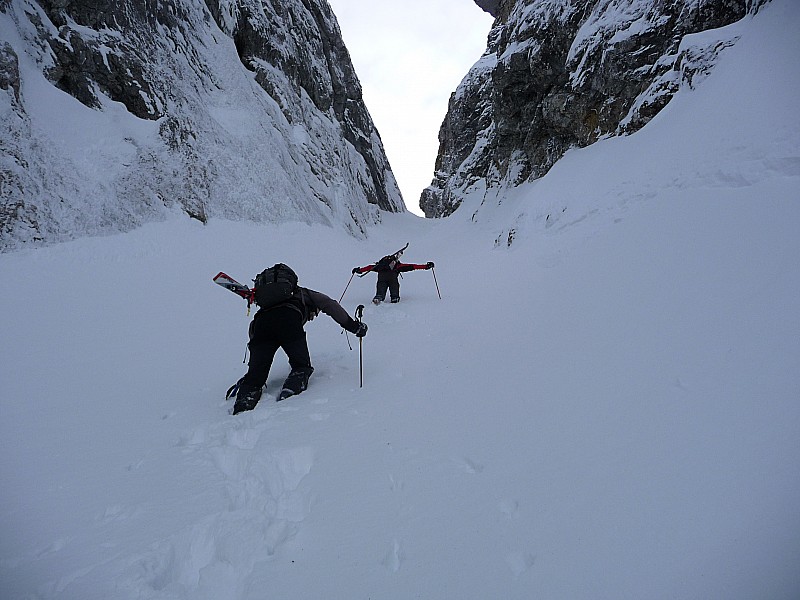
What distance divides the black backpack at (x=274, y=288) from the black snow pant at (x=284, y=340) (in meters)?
0.11

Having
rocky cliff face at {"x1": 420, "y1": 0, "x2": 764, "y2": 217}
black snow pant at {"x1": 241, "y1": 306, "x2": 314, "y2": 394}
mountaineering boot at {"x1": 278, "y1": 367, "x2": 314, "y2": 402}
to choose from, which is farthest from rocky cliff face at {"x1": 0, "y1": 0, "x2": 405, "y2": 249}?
rocky cliff face at {"x1": 420, "y1": 0, "x2": 764, "y2": 217}

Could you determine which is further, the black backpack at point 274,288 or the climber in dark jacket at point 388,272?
the climber in dark jacket at point 388,272

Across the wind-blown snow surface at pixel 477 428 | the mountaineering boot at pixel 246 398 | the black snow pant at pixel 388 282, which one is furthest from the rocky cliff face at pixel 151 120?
the mountaineering boot at pixel 246 398

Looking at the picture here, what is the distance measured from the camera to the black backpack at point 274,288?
5086 mm

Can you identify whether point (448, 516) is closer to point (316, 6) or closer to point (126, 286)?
point (126, 286)

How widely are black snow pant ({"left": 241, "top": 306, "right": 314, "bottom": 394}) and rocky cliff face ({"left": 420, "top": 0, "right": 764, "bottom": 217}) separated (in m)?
11.1

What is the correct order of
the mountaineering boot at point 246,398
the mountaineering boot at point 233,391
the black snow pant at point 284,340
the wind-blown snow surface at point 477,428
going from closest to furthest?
the wind-blown snow surface at point 477,428
the mountaineering boot at point 246,398
the mountaineering boot at point 233,391
the black snow pant at point 284,340

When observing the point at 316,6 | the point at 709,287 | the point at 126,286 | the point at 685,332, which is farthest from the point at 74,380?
the point at 316,6

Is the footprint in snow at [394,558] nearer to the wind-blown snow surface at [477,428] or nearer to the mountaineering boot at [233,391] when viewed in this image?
the wind-blown snow surface at [477,428]

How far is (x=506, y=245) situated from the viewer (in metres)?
14.2

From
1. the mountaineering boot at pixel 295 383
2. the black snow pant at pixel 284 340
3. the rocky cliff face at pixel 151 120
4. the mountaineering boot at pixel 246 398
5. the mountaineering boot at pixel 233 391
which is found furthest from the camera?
the rocky cliff face at pixel 151 120

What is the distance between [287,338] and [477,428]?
2.73 meters

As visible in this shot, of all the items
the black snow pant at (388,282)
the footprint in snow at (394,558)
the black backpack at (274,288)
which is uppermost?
the black backpack at (274,288)

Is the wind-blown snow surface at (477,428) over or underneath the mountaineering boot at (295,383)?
over
